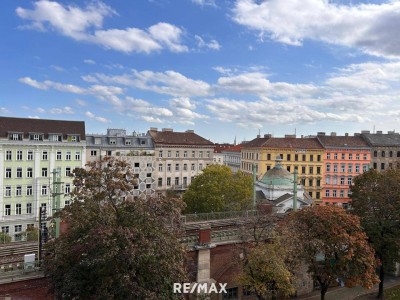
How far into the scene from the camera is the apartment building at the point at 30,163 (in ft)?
149

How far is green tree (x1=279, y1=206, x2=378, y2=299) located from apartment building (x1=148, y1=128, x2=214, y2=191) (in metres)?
40.1

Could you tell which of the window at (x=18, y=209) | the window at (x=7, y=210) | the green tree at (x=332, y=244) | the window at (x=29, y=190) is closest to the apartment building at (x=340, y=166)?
the green tree at (x=332, y=244)

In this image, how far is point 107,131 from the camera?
59.8 meters

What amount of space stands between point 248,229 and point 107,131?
4300cm

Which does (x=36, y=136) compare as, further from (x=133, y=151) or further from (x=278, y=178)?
(x=278, y=178)

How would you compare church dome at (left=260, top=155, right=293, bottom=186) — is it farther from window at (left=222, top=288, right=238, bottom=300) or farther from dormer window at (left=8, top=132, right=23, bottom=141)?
dormer window at (left=8, top=132, right=23, bottom=141)

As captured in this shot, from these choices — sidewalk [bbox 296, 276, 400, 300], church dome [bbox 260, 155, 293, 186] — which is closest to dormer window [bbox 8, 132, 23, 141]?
church dome [bbox 260, 155, 293, 186]

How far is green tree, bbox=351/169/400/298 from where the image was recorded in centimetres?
2594

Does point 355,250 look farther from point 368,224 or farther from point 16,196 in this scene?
point 16,196

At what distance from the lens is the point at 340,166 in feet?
218

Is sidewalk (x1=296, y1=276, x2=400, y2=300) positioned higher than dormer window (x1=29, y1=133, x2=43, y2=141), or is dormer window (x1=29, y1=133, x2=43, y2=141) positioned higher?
dormer window (x1=29, y1=133, x2=43, y2=141)

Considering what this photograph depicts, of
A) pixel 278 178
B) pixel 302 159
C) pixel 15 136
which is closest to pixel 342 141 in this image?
pixel 302 159

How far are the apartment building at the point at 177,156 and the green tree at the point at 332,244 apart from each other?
40.1m

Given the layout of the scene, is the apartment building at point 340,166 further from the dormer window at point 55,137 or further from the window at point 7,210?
the window at point 7,210
